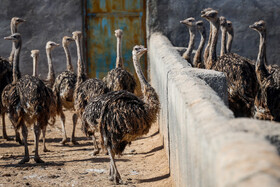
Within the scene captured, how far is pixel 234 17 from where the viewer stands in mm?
12023

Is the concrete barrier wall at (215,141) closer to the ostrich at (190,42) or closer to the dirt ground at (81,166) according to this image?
the dirt ground at (81,166)

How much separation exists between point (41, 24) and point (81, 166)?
Answer: 555 cm

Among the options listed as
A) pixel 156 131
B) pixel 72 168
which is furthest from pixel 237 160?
pixel 156 131

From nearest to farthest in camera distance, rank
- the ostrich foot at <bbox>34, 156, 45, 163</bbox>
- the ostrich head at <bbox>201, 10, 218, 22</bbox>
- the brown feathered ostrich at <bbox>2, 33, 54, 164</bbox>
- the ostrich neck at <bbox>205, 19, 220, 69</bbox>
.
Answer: the brown feathered ostrich at <bbox>2, 33, 54, 164</bbox>
the ostrich foot at <bbox>34, 156, 45, 163</bbox>
the ostrich neck at <bbox>205, 19, 220, 69</bbox>
the ostrich head at <bbox>201, 10, 218, 22</bbox>

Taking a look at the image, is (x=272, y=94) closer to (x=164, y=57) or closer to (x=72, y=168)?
(x=164, y=57)

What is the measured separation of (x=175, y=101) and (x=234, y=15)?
276 inches

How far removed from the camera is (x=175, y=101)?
18.3ft

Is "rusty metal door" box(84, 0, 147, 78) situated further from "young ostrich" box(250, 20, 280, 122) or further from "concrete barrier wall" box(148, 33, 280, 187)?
"concrete barrier wall" box(148, 33, 280, 187)

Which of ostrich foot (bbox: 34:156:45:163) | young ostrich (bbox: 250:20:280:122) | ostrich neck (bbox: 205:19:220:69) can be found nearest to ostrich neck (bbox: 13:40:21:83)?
ostrich foot (bbox: 34:156:45:163)

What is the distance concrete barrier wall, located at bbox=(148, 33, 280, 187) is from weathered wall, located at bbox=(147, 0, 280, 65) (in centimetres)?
605

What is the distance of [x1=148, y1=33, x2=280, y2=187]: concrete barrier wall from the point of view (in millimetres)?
2447

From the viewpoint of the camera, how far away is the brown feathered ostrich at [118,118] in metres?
6.34

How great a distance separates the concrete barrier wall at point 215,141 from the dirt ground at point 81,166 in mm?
1152

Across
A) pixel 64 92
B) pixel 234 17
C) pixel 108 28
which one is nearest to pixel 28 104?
pixel 64 92
